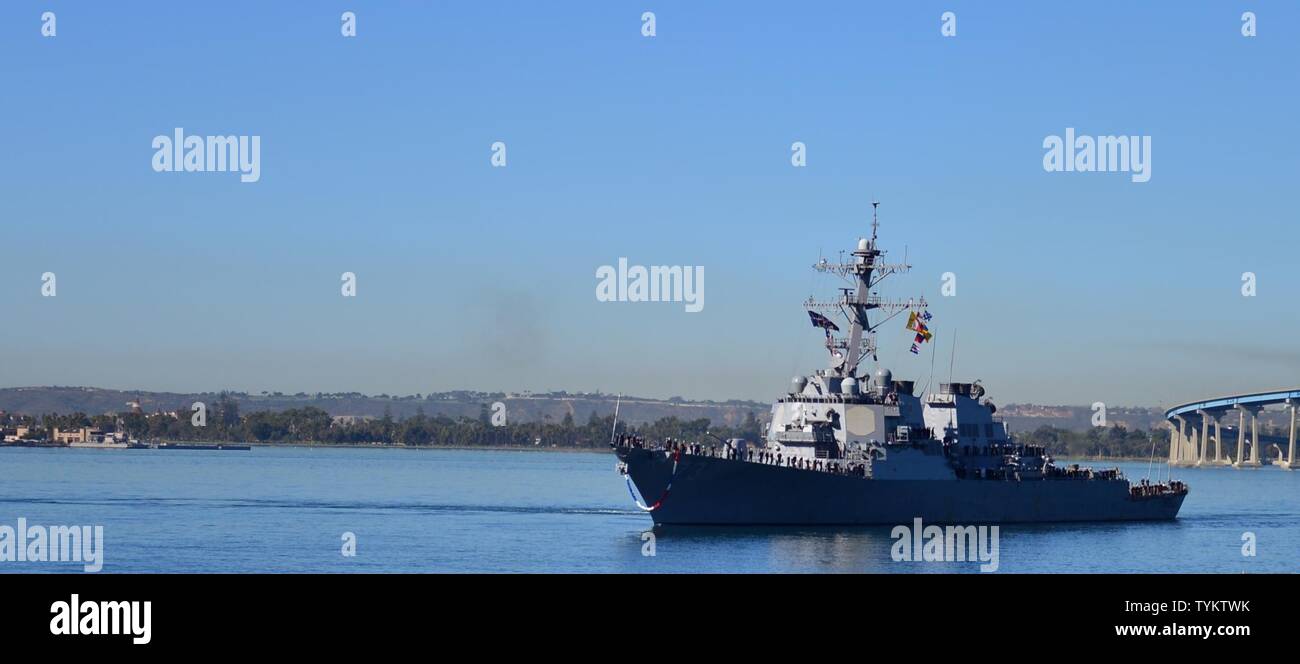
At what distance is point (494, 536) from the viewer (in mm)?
55906

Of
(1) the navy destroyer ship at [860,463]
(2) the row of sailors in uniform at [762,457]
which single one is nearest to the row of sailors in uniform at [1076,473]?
(1) the navy destroyer ship at [860,463]

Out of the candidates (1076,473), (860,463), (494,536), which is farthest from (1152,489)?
(494,536)

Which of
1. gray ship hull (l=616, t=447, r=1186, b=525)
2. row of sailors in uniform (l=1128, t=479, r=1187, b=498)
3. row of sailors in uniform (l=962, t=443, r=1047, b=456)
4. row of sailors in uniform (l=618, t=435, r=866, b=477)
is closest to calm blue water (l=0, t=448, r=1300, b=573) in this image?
gray ship hull (l=616, t=447, r=1186, b=525)

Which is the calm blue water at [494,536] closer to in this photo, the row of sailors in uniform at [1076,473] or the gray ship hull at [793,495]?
the gray ship hull at [793,495]

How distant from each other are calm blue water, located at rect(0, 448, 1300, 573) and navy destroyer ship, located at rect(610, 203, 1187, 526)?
1.30 m

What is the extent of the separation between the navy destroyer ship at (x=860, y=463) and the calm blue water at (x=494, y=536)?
1297mm

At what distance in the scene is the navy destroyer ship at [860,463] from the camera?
57.0 m

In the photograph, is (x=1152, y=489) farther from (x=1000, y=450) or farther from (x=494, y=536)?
(x=494, y=536)

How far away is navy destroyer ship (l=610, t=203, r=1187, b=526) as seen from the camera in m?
57.0

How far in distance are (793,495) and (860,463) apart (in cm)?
385
